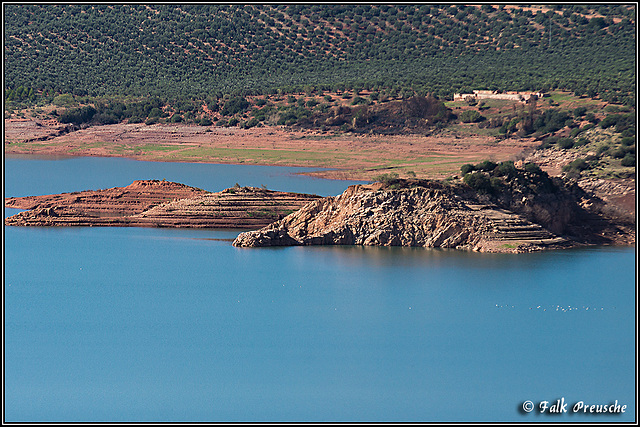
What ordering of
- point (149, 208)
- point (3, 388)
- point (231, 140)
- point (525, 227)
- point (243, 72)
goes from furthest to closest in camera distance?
point (243, 72) < point (231, 140) < point (149, 208) < point (525, 227) < point (3, 388)

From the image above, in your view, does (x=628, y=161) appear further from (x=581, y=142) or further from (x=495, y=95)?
(x=495, y=95)

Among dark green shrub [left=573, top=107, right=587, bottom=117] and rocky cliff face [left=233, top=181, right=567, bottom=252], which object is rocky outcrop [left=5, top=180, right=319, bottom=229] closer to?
rocky cliff face [left=233, top=181, right=567, bottom=252]

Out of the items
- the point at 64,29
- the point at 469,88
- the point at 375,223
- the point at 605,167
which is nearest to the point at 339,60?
the point at 469,88

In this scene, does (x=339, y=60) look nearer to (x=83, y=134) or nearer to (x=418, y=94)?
(x=418, y=94)

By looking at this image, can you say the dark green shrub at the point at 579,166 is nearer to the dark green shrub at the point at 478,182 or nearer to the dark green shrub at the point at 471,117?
the dark green shrub at the point at 478,182

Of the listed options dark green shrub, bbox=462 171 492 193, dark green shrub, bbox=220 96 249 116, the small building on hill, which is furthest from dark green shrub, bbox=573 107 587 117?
dark green shrub, bbox=462 171 492 193

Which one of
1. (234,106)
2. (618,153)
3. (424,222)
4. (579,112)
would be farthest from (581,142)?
(234,106)
